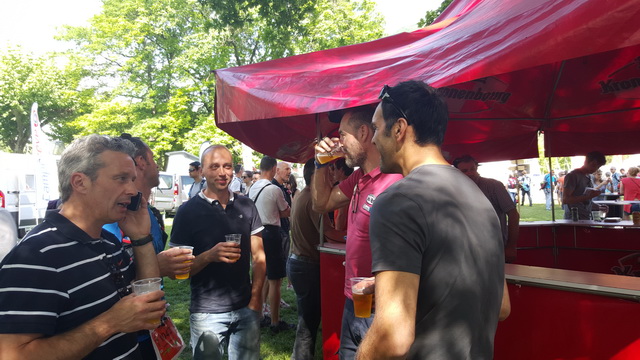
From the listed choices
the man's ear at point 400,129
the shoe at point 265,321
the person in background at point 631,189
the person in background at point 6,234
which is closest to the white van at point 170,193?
the shoe at point 265,321

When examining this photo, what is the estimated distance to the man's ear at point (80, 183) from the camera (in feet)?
6.10

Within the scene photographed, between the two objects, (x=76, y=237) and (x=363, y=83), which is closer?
(x=76, y=237)

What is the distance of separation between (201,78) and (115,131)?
659 cm

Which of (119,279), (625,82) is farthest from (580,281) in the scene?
(625,82)

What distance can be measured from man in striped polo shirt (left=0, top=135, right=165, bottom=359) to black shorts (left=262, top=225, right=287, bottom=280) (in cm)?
398

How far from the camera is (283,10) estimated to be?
37.1 ft

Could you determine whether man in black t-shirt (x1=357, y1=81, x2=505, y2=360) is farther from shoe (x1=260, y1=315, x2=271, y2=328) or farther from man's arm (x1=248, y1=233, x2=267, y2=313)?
shoe (x1=260, y1=315, x2=271, y2=328)

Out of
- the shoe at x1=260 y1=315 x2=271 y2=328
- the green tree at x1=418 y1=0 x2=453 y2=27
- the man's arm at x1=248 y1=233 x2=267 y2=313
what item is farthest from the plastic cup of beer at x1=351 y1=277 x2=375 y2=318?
the green tree at x1=418 y1=0 x2=453 y2=27

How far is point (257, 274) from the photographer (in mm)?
3480

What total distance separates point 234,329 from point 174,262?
0.99 meters

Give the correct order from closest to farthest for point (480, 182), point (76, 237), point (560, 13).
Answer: point (76, 237) → point (560, 13) → point (480, 182)

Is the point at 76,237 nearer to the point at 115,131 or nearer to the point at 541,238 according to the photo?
the point at 541,238

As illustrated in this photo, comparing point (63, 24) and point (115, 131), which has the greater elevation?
point (63, 24)

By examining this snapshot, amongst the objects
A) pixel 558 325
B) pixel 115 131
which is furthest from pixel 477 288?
pixel 115 131
